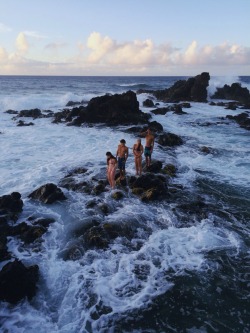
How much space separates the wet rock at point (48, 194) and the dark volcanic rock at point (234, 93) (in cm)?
3979

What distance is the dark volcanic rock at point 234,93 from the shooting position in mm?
46688

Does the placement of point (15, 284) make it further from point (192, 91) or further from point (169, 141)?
point (192, 91)

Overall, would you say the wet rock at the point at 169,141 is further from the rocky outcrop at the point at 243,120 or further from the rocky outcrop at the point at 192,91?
the rocky outcrop at the point at 192,91

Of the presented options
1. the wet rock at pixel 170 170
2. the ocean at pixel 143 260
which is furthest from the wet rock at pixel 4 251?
the wet rock at pixel 170 170

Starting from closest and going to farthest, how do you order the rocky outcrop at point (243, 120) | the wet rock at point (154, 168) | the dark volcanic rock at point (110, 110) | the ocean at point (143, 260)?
the ocean at point (143, 260) < the wet rock at point (154, 168) < the rocky outcrop at point (243, 120) < the dark volcanic rock at point (110, 110)

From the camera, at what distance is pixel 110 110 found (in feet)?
92.2

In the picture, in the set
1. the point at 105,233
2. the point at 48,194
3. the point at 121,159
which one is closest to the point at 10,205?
the point at 48,194

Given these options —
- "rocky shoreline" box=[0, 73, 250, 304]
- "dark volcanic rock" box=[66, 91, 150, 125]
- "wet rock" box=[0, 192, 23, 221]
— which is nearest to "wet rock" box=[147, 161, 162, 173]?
"rocky shoreline" box=[0, 73, 250, 304]

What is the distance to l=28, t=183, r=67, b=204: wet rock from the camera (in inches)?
451

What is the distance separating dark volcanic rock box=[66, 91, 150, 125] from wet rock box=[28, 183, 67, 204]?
1588cm

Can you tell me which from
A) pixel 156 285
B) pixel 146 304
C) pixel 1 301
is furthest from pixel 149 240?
pixel 1 301

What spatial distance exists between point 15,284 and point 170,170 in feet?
30.2

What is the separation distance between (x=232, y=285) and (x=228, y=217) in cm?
338

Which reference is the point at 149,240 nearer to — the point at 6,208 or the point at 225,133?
the point at 6,208
